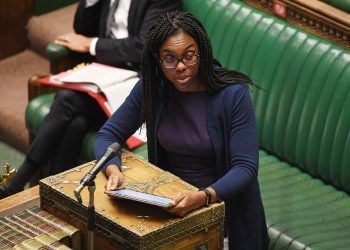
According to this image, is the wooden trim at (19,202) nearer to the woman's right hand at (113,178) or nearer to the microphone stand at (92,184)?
the woman's right hand at (113,178)

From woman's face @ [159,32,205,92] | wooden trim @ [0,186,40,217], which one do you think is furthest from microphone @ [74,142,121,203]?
wooden trim @ [0,186,40,217]

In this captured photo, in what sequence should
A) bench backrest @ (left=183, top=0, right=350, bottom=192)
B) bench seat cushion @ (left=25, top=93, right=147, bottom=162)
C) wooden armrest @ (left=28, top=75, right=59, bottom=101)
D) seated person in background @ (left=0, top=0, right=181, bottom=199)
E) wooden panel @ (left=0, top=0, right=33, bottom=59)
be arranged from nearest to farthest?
1. bench backrest @ (left=183, top=0, right=350, bottom=192)
2. seated person in background @ (left=0, top=0, right=181, bottom=199)
3. bench seat cushion @ (left=25, top=93, right=147, bottom=162)
4. wooden armrest @ (left=28, top=75, right=59, bottom=101)
5. wooden panel @ (left=0, top=0, right=33, bottom=59)

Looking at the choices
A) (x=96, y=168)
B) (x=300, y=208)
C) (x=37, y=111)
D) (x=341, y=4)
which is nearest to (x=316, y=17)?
(x=341, y=4)

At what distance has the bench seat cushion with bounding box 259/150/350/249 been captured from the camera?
4.21m

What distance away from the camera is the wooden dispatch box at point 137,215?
327cm

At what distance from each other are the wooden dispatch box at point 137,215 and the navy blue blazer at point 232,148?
10cm

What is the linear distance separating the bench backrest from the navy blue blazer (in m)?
0.94

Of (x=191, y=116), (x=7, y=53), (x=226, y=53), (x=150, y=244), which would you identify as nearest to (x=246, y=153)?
(x=191, y=116)

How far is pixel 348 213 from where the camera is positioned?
4.44m

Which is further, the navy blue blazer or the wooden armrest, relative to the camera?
the wooden armrest

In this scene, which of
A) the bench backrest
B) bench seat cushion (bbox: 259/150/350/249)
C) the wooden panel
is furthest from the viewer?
the wooden panel

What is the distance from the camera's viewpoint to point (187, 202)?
3311 millimetres

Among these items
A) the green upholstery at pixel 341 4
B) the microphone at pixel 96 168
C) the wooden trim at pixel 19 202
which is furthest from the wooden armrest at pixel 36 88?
the microphone at pixel 96 168

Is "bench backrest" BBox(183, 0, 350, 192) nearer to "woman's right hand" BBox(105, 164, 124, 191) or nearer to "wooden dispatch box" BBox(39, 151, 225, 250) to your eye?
"wooden dispatch box" BBox(39, 151, 225, 250)
